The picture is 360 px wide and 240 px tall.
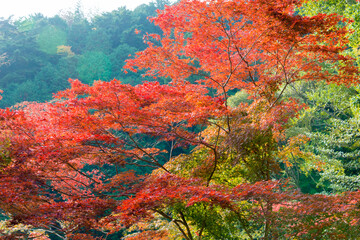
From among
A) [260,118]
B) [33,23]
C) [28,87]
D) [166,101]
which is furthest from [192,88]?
[33,23]

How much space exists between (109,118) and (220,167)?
1922 mm

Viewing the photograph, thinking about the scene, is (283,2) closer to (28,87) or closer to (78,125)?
(78,125)

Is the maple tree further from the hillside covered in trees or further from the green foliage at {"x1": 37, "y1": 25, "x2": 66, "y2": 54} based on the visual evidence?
the green foliage at {"x1": 37, "y1": 25, "x2": 66, "y2": 54}

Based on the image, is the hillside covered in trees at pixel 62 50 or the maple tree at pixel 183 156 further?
the hillside covered in trees at pixel 62 50

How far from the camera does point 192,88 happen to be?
4.70 meters

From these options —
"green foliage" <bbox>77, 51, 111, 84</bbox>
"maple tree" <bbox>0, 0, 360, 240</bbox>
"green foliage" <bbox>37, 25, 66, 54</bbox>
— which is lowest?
"maple tree" <bbox>0, 0, 360, 240</bbox>

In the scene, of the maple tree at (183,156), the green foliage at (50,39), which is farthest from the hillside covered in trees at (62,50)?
the maple tree at (183,156)

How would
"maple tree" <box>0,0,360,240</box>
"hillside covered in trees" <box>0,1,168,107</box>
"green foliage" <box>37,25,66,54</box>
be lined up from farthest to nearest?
1. "green foliage" <box>37,25,66,54</box>
2. "hillside covered in trees" <box>0,1,168,107</box>
3. "maple tree" <box>0,0,360,240</box>

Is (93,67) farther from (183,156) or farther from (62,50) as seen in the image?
(183,156)

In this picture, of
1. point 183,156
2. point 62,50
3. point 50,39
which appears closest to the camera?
point 183,156

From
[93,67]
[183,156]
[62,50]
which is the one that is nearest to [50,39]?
[62,50]

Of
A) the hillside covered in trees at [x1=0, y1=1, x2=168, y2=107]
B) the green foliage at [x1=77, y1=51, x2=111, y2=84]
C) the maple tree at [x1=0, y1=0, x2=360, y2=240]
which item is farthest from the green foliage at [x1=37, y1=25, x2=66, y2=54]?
the maple tree at [x1=0, y1=0, x2=360, y2=240]

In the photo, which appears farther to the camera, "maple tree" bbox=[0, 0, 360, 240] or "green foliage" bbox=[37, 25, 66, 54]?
"green foliage" bbox=[37, 25, 66, 54]

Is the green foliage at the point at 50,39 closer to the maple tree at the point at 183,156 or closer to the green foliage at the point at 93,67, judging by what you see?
the green foliage at the point at 93,67
